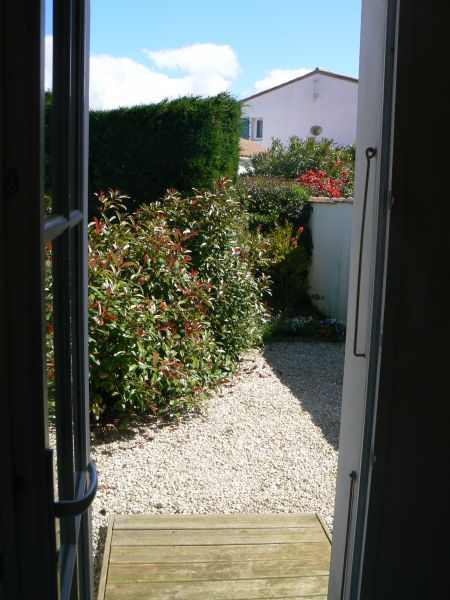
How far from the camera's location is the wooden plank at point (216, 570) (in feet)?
8.47

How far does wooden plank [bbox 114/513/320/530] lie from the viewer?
10.0ft

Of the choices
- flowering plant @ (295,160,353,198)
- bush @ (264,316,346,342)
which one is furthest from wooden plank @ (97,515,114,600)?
flowering plant @ (295,160,353,198)

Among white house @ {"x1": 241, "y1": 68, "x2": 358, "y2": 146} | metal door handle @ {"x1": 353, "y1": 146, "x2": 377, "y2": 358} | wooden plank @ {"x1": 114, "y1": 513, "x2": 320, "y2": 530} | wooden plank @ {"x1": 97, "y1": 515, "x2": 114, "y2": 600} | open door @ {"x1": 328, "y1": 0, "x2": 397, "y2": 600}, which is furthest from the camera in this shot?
white house @ {"x1": 241, "y1": 68, "x2": 358, "y2": 146}

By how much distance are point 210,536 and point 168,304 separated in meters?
2.62

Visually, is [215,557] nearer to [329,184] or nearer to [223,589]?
[223,589]

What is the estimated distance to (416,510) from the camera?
1.37 metres

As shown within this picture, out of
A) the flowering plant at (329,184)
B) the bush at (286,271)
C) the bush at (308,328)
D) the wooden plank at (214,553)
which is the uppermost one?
the flowering plant at (329,184)

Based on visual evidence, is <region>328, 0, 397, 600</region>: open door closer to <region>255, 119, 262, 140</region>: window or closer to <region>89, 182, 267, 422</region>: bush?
<region>89, 182, 267, 422</region>: bush

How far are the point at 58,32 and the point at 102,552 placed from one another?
258 cm

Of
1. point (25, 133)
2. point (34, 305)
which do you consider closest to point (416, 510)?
point (34, 305)

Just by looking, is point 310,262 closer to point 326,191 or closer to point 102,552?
point 326,191

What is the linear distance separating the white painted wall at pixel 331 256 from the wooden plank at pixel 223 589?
590 centimetres

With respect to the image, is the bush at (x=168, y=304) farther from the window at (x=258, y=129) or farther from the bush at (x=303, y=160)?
the window at (x=258, y=129)

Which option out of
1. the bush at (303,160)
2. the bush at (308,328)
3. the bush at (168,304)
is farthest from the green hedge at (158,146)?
the bush at (303,160)
